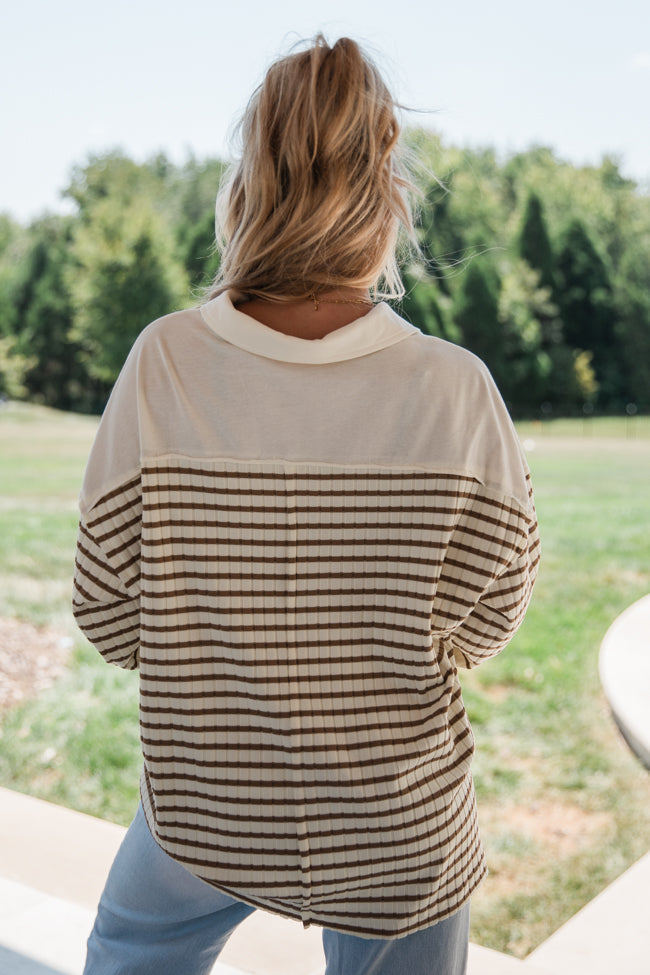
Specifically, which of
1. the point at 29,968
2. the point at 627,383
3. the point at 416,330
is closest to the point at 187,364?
the point at 416,330

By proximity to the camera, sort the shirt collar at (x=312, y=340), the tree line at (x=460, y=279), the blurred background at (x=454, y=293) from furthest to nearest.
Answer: the tree line at (x=460, y=279)
the blurred background at (x=454, y=293)
the shirt collar at (x=312, y=340)

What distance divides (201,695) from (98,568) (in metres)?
0.18

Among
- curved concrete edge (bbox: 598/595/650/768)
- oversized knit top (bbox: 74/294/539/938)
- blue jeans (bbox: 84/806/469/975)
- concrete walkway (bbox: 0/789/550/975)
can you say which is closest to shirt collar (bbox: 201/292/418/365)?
oversized knit top (bbox: 74/294/539/938)

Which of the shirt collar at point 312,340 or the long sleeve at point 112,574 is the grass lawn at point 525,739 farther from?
the shirt collar at point 312,340

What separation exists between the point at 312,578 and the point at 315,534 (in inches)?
1.6

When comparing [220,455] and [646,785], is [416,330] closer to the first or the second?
[220,455]

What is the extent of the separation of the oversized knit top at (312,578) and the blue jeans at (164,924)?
0.08 meters

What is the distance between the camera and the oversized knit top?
2.66 feet

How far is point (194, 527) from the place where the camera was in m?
0.83

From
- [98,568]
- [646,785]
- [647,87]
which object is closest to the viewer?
[98,568]

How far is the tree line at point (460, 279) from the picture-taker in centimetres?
1641

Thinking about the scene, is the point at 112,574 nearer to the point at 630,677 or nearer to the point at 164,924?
the point at 164,924

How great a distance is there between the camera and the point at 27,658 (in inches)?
163

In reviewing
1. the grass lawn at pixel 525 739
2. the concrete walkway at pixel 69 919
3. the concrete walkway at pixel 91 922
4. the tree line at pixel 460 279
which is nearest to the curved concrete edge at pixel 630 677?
the grass lawn at pixel 525 739
